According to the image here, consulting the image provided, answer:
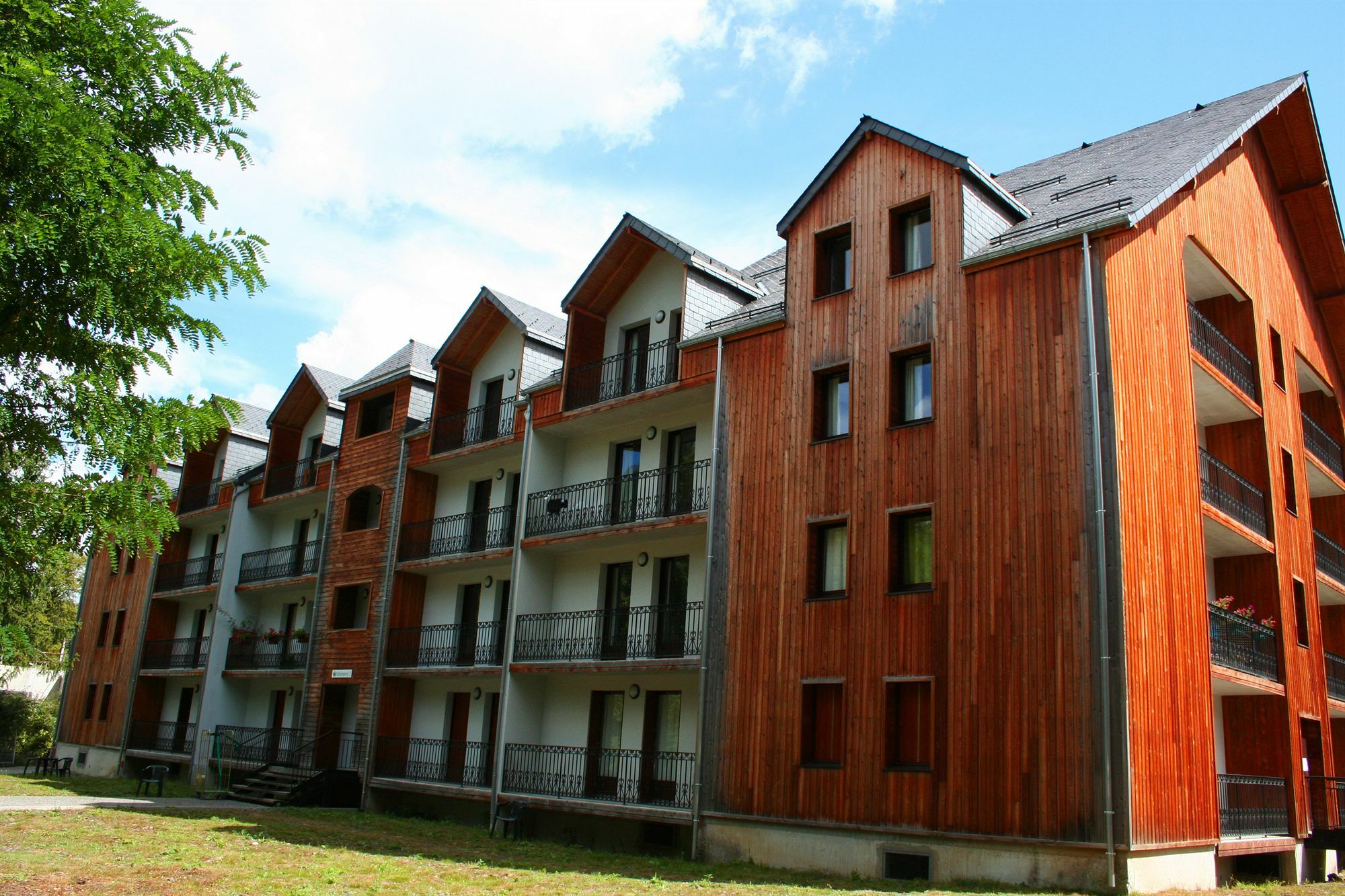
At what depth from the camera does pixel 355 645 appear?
27.7 m

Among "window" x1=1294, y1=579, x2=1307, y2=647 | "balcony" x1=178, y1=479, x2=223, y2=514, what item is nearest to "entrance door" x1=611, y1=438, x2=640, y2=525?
"window" x1=1294, y1=579, x2=1307, y2=647

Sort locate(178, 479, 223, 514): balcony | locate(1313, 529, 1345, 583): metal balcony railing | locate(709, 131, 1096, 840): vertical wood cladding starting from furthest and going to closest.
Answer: locate(178, 479, 223, 514): balcony
locate(1313, 529, 1345, 583): metal balcony railing
locate(709, 131, 1096, 840): vertical wood cladding

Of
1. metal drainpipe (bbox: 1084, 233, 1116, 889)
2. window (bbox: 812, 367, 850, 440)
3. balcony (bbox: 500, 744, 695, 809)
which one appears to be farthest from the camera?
balcony (bbox: 500, 744, 695, 809)

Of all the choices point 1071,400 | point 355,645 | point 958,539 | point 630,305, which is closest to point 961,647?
point 958,539

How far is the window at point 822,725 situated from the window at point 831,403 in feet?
13.8

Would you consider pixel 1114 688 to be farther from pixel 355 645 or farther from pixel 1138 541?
pixel 355 645

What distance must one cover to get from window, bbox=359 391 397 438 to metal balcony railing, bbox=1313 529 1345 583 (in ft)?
73.8

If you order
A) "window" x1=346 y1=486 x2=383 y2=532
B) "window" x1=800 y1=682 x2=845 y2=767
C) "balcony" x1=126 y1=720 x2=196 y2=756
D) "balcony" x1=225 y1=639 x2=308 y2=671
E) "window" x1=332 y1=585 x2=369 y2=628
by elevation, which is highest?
"window" x1=346 y1=486 x2=383 y2=532

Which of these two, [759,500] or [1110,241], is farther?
[759,500]

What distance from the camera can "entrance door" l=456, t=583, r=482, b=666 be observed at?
84.6 ft

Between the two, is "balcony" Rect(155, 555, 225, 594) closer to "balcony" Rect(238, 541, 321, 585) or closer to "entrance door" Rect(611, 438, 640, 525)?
"balcony" Rect(238, 541, 321, 585)

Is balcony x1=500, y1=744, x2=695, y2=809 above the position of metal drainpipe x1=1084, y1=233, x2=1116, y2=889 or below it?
below

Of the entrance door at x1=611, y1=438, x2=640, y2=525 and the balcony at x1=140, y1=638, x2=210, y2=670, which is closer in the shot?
the entrance door at x1=611, y1=438, x2=640, y2=525

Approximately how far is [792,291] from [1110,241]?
18.7 feet
